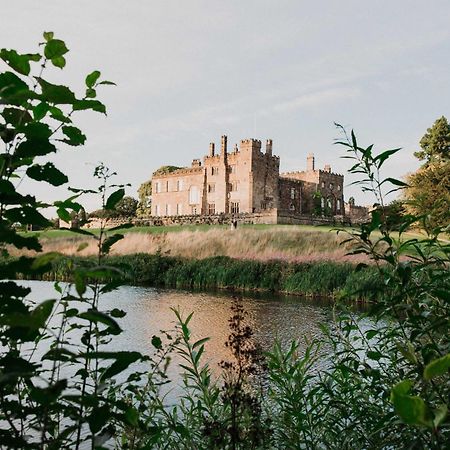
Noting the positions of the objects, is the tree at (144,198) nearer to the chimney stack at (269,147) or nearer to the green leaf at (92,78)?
the chimney stack at (269,147)

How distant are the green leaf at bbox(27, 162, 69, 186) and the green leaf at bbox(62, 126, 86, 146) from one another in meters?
0.14

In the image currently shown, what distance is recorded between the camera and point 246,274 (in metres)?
18.6

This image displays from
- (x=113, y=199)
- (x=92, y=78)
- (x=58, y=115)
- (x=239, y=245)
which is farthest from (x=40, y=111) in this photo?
(x=239, y=245)

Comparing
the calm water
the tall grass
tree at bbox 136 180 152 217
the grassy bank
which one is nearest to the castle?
tree at bbox 136 180 152 217

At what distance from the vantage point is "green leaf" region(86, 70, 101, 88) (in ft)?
5.02

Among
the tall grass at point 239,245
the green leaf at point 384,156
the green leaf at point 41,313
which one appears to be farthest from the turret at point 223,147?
the green leaf at point 41,313

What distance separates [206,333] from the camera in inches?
354

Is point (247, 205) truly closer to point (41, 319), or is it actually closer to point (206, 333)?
point (206, 333)

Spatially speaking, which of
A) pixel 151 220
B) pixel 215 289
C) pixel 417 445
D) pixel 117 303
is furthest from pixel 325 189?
pixel 417 445

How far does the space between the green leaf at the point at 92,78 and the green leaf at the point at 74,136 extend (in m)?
0.14

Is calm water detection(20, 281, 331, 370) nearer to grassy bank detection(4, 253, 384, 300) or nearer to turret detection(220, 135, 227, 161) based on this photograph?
grassy bank detection(4, 253, 384, 300)

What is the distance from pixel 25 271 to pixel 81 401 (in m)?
0.32

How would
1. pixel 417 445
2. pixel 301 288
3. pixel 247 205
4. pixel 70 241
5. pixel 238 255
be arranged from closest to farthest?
pixel 417 445 → pixel 301 288 → pixel 238 255 → pixel 70 241 → pixel 247 205

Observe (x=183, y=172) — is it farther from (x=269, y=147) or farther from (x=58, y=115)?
(x=58, y=115)
